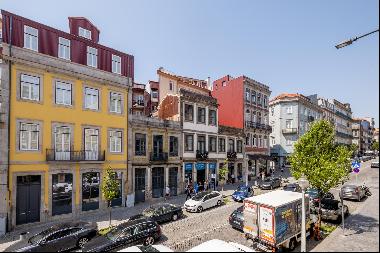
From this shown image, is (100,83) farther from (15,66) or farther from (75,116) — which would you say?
(15,66)

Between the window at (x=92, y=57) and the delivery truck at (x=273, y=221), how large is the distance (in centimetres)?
1917

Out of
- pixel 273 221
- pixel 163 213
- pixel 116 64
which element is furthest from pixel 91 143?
pixel 273 221

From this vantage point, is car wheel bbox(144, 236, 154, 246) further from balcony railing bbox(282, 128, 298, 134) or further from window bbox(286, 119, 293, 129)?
window bbox(286, 119, 293, 129)

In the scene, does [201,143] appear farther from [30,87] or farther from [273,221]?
[273,221]

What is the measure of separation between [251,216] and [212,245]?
475 centimetres

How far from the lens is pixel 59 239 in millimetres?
15180

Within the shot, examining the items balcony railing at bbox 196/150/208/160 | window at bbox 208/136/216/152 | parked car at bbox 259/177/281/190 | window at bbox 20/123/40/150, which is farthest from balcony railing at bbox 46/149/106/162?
parked car at bbox 259/177/281/190

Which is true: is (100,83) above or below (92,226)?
above

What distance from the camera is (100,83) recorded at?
26.0 m

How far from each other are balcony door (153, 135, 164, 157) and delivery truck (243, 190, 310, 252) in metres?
16.4

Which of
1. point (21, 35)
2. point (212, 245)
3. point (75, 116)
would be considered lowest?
point (212, 245)

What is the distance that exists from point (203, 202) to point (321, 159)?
35.0 feet

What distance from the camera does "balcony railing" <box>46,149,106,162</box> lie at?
2223 centimetres

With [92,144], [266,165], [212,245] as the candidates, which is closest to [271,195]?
[212,245]
